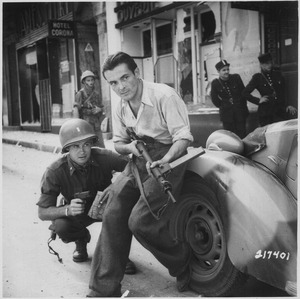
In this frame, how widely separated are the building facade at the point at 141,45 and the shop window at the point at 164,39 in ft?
0.07

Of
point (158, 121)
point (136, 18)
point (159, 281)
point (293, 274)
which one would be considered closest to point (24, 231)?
point (159, 281)

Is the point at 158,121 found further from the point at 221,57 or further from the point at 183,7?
the point at 183,7

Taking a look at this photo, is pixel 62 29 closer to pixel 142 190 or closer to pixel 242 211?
pixel 142 190

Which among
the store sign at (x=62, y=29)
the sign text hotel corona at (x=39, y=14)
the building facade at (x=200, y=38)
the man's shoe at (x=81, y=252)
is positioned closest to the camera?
the man's shoe at (x=81, y=252)

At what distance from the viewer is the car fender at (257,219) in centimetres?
204

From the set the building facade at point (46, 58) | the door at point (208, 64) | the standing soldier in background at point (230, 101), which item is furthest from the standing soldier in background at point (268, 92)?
the building facade at point (46, 58)

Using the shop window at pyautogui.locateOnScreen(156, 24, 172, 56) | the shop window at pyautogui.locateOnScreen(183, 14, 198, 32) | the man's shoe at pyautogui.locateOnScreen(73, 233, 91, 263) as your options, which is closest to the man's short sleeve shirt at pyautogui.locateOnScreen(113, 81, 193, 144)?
the man's shoe at pyautogui.locateOnScreen(73, 233, 91, 263)

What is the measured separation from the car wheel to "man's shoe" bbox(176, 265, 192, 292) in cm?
2

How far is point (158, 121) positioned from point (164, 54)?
6.43 meters

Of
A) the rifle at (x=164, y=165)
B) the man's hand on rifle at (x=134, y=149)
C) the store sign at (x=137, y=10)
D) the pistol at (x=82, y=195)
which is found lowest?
the pistol at (x=82, y=195)

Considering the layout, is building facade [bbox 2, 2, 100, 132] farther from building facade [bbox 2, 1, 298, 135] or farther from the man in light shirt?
the man in light shirt

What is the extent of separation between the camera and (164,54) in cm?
873

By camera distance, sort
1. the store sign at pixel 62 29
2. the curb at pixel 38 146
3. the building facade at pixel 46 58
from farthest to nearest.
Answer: the building facade at pixel 46 58 → the store sign at pixel 62 29 → the curb at pixel 38 146

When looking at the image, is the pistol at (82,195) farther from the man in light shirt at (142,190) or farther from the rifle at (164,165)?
the rifle at (164,165)
